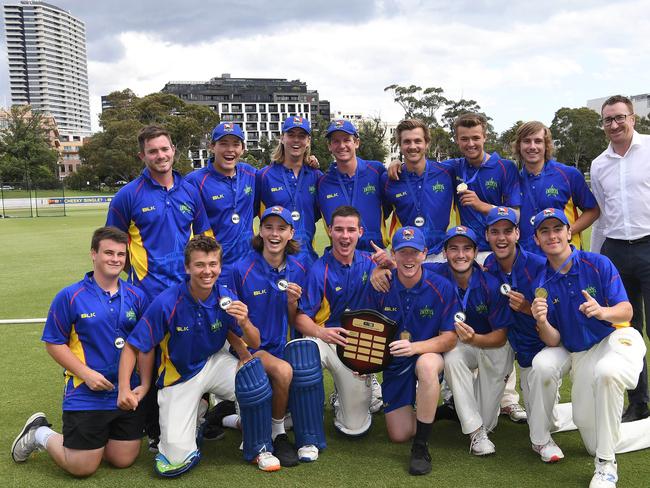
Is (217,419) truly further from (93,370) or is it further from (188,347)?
(93,370)

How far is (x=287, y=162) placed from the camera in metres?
4.90

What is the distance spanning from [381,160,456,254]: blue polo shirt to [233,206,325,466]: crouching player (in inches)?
45.4

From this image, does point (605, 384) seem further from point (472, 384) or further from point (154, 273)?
point (154, 273)

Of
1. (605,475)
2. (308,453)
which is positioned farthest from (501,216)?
(308,453)

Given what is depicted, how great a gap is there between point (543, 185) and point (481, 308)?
1.24 metres

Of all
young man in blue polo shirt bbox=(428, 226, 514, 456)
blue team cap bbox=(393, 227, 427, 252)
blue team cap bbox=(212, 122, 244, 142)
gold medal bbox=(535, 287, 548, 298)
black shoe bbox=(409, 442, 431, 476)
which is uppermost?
blue team cap bbox=(212, 122, 244, 142)

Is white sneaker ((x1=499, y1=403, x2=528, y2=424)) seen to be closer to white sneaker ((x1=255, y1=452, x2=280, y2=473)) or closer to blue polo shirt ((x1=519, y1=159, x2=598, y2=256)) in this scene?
blue polo shirt ((x1=519, y1=159, x2=598, y2=256))

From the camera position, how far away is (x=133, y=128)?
5631cm

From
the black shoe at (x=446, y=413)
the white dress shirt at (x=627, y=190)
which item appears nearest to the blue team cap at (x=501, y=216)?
the white dress shirt at (x=627, y=190)

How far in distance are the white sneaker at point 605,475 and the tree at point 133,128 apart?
2065 inches

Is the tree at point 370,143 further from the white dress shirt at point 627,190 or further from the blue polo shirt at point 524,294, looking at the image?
the blue polo shirt at point 524,294

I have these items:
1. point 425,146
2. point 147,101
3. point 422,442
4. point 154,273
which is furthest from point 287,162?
point 147,101

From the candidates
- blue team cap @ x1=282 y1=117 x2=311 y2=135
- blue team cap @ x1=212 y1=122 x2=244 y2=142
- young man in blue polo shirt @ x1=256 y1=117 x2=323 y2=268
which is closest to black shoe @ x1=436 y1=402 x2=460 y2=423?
young man in blue polo shirt @ x1=256 y1=117 x2=323 y2=268

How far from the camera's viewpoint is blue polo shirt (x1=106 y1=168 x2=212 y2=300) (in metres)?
4.15
